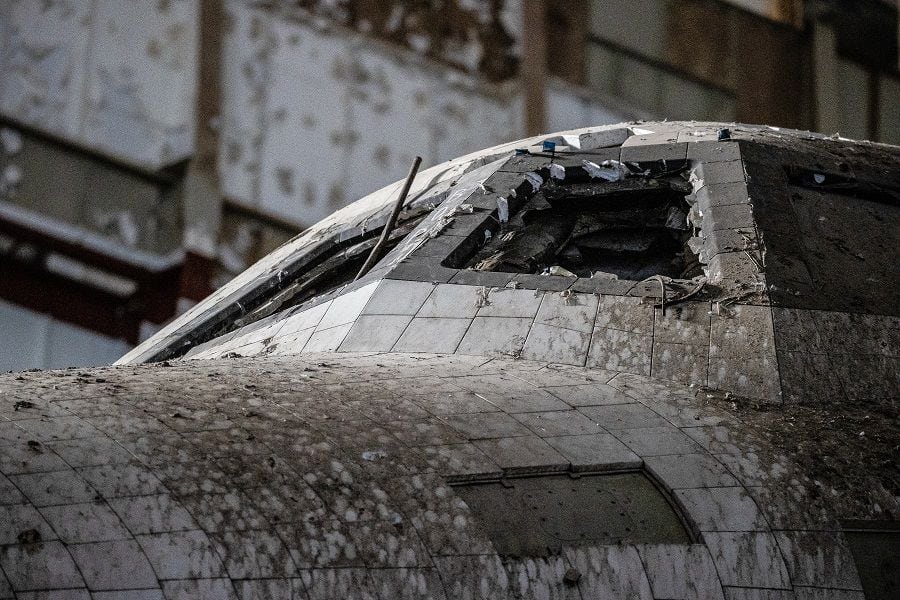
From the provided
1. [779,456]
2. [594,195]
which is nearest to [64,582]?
[779,456]

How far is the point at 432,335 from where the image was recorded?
299 inches

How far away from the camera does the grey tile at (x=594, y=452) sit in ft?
19.5

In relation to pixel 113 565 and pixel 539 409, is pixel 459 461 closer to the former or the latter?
pixel 539 409

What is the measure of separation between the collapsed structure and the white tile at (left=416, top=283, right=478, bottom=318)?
0.02 m

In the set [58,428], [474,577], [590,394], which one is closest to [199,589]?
[58,428]

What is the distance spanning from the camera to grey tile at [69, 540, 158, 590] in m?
4.47

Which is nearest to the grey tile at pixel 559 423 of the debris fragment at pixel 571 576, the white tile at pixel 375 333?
the debris fragment at pixel 571 576

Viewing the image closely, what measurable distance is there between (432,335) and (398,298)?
0.40m

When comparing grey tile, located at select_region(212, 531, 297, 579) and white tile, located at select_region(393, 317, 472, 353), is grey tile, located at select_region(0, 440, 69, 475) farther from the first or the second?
white tile, located at select_region(393, 317, 472, 353)

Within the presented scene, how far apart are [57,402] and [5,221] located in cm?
1886

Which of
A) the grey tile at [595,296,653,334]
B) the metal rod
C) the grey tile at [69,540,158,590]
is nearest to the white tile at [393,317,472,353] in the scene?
the grey tile at [595,296,653,334]

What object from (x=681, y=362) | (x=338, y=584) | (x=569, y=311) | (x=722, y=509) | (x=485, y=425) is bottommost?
(x=338, y=584)

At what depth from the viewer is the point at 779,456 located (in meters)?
6.41

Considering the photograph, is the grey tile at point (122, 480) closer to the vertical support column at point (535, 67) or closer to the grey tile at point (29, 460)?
the grey tile at point (29, 460)
